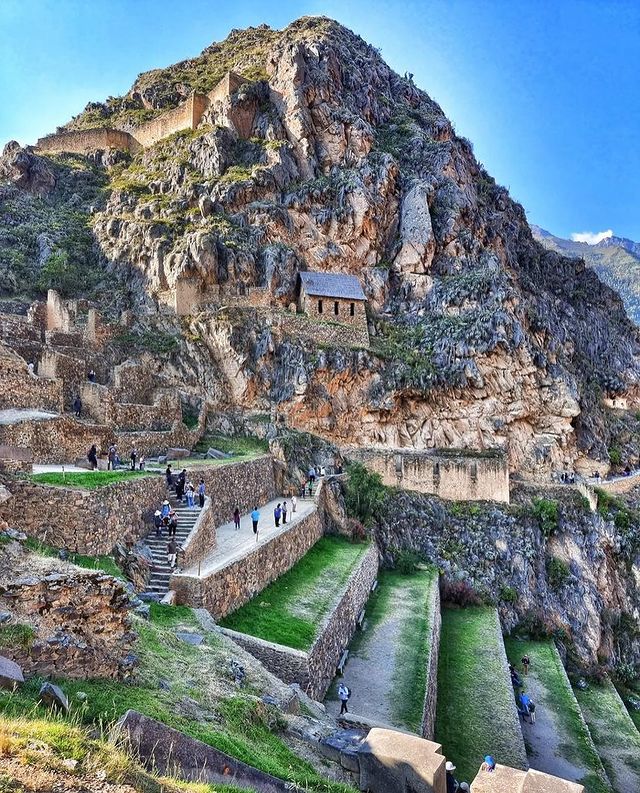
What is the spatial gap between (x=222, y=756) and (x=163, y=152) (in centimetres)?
4699

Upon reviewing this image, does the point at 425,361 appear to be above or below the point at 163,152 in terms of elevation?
below

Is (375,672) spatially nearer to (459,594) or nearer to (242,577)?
(242,577)

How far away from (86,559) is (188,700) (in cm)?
439

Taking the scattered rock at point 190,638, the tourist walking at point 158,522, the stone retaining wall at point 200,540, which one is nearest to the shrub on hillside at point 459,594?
the stone retaining wall at point 200,540

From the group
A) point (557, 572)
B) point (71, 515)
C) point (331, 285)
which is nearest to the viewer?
point (71, 515)

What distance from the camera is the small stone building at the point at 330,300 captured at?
34719 millimetres

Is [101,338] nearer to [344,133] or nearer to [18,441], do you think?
[18,441]

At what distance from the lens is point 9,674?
591cm

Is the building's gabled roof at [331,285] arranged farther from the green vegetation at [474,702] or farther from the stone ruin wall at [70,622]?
the stone ruin wall at [70,622]

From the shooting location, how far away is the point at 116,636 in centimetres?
742

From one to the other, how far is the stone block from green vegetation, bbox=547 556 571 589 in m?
23.8

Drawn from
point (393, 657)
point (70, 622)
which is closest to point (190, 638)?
point (70, 622)

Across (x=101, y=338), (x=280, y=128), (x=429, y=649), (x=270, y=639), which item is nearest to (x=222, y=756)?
(x=270, y=639)

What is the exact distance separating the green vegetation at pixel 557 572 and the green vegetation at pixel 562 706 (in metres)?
4.60
